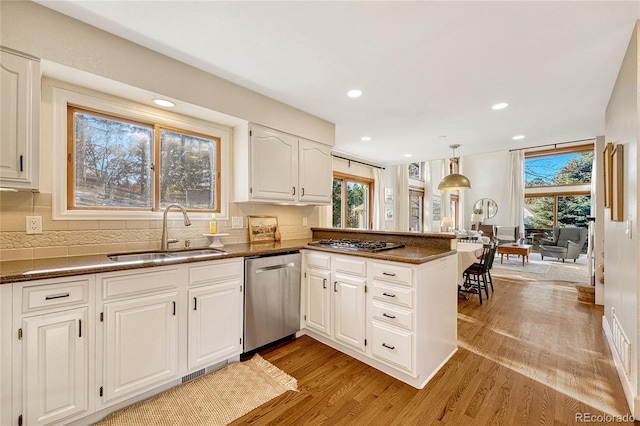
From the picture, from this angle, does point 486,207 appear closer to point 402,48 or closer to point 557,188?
point 557,188

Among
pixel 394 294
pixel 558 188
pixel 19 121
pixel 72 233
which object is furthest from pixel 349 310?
pixel 558 188

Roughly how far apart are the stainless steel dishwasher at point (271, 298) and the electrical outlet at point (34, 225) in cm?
141

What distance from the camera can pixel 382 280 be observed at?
2.18 meters

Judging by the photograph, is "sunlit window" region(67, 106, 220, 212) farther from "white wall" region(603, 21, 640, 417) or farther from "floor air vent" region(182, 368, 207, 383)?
"white wall" region(603, 21, 640, 417)

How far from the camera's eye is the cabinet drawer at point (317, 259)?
2.59m

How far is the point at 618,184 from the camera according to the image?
6.79 feet

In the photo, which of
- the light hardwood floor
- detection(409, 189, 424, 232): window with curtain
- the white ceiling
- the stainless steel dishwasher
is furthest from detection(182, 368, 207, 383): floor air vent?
detection(409, 189, 424, 232): window with curtain

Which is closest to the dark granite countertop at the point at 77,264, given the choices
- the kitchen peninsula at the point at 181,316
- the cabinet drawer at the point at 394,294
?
the kitchen peninsula at the point at 181,316

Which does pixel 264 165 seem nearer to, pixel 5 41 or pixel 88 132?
pixel 88 132

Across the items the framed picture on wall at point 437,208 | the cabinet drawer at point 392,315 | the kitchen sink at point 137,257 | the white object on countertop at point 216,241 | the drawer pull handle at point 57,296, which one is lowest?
the cabinet drawer at point 392,315

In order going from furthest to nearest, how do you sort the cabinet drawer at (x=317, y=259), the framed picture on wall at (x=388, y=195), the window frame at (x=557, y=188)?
1. the window frame at (x=557, y=188)
2. the framed picture on wall at (x=388, y=195)
3. the cabinet drawer at (x=317, y=259)

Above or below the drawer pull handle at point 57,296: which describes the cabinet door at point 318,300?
below

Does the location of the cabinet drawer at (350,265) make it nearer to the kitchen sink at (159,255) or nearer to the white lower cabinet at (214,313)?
the white lower cabinet at (214,313)

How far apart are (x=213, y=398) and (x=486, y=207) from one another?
1107cm
